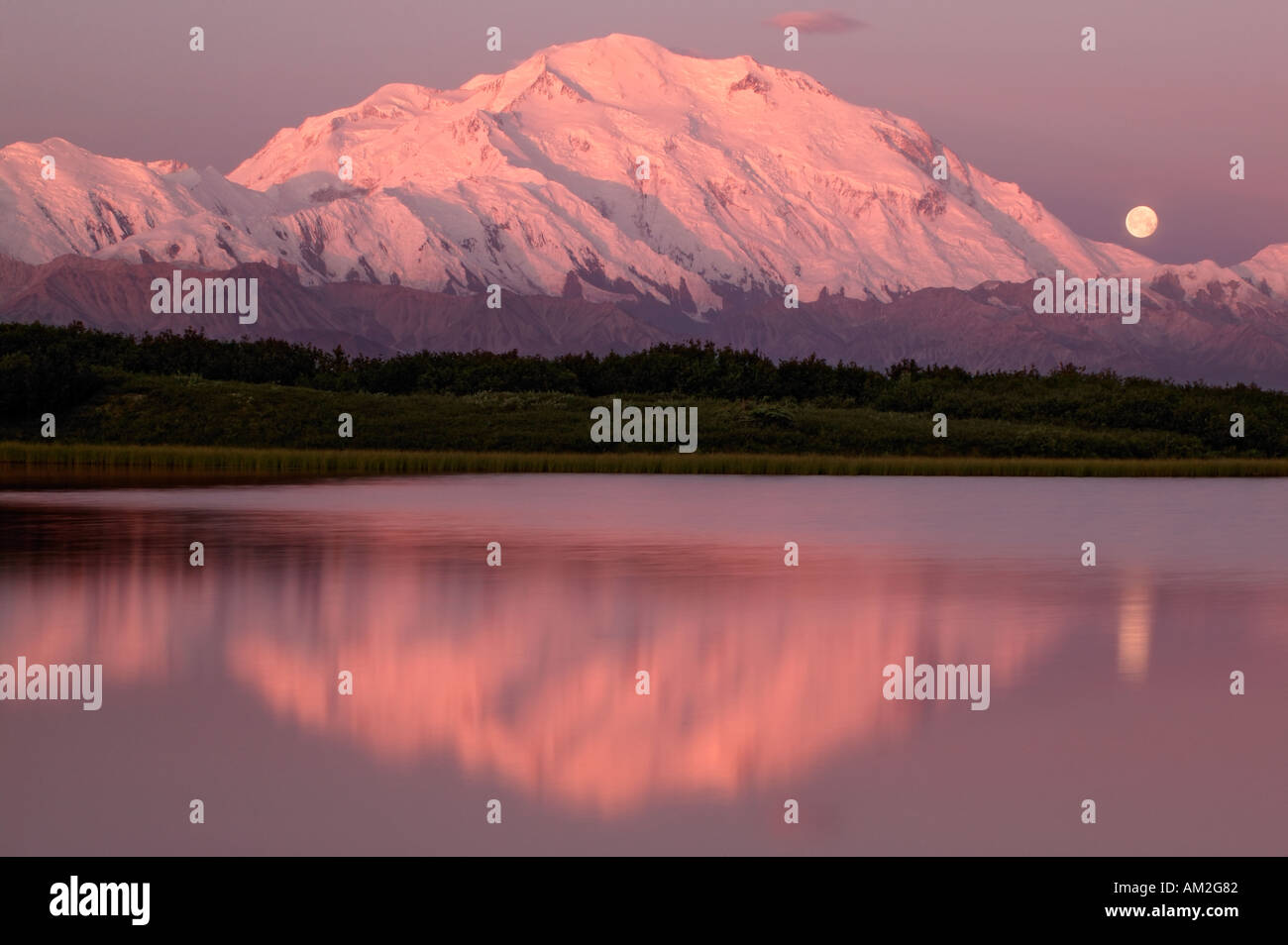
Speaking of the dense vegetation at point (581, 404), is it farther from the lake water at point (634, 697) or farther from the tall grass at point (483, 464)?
the lake water at point (634, 697)

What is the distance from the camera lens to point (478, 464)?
236 ft

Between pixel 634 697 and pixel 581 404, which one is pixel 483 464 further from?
pixel 634 697

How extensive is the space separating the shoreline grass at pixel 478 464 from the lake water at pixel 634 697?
32570 millimetres

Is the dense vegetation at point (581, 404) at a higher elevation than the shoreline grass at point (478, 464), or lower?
higher

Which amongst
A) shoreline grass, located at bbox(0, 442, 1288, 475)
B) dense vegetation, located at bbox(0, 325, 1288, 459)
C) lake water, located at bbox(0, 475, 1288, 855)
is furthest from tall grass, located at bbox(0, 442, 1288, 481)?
lake water, located at bbox(0, 475, 1288, 855)

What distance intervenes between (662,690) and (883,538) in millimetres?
21678

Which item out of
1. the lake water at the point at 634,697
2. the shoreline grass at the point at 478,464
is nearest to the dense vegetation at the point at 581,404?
the shoreline grass at the point at 478,464

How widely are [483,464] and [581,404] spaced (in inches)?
1042

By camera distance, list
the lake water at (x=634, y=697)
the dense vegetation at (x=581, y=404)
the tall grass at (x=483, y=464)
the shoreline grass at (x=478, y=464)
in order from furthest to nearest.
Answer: the dense vegetation at (x=581, y=404)
the tall grass at (x=483, y=464)
the shoreline grass at (x=478, y=464)
the lake water at (x=634, y=697)

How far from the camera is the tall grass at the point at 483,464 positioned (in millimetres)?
72312

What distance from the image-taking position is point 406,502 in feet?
171

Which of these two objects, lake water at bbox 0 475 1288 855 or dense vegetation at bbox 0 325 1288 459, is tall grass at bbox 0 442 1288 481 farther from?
lake water at bbox 0 475 1288 855

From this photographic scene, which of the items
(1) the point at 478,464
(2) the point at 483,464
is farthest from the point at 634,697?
(2) the point at 483,464
